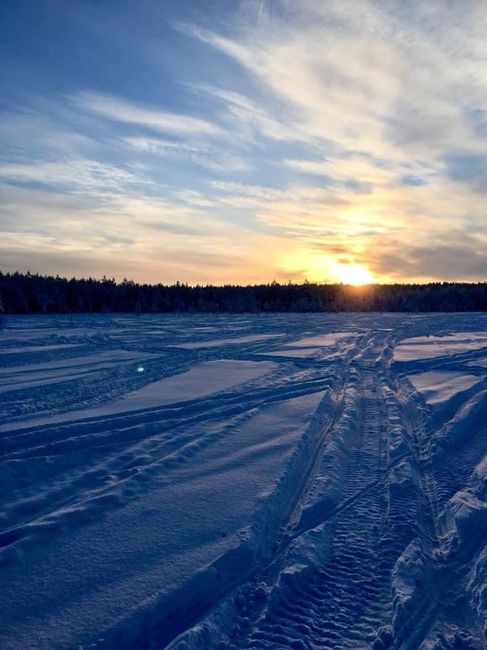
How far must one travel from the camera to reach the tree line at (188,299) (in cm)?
4896

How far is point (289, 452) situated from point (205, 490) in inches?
52.8

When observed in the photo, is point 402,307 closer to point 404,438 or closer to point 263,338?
point 263,338

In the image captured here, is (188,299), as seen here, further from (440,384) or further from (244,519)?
(244,519)

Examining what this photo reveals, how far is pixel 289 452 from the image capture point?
5.48 meters

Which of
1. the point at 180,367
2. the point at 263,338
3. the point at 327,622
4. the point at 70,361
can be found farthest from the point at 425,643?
the point at 263,338

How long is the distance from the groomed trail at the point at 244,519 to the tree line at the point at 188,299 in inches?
1715

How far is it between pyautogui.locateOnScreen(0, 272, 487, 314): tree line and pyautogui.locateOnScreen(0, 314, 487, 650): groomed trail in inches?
1715

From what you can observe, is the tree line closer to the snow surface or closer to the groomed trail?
the snow surface

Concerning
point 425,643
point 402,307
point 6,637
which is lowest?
point 6,637

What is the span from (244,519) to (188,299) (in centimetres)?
5630

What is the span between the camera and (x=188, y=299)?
5950 cm

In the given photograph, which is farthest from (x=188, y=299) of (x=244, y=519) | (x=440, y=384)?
(x=244, y=519)

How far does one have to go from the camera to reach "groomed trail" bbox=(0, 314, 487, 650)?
2.77m

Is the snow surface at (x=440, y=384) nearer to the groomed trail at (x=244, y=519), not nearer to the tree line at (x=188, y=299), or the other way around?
the groomed trail at (x=244, y=519)
